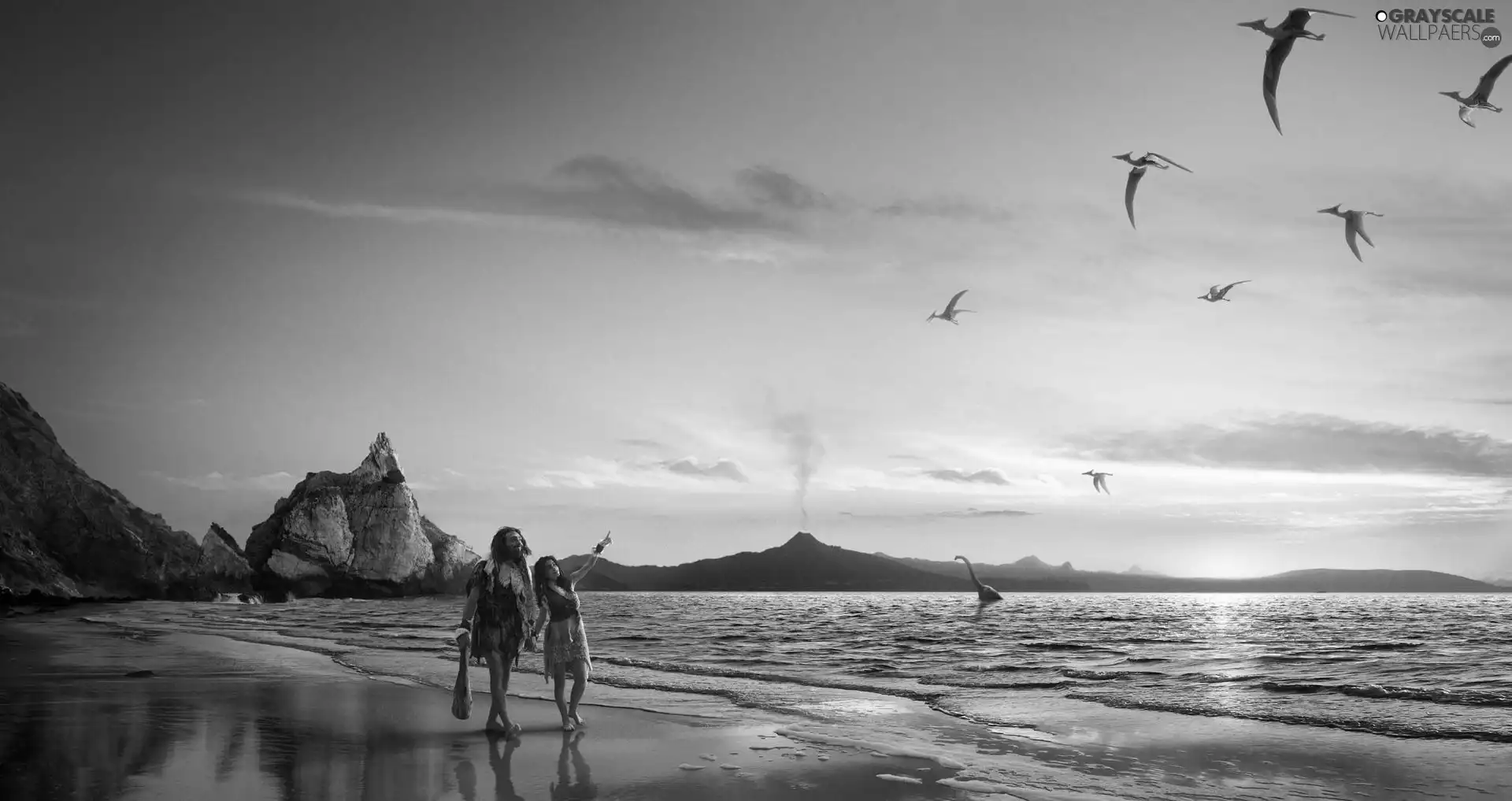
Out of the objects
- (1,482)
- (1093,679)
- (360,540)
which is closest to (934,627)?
(1093,679)

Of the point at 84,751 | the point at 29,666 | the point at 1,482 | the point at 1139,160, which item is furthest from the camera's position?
the point at 1,482

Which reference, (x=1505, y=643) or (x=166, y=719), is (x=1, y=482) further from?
(x=1505, y=643)

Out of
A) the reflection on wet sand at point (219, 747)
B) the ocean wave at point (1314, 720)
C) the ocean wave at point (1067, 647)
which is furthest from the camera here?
the ocean wave at point (1067, 647)

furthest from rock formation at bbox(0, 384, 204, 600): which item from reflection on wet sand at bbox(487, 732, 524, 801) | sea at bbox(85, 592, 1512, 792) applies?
reflection on wet sand at bbox(487, 732, 524, 801)

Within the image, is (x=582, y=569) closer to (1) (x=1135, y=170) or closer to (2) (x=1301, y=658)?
(1) (x=1135, y=170)

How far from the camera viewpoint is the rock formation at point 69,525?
282ft

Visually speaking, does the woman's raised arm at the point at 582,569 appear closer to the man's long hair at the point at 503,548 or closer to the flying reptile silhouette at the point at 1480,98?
the man's long hair at the point at 503,548

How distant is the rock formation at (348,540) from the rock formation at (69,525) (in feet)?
134

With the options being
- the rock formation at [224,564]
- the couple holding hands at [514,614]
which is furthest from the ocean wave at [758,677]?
the rock formation at [224,564]

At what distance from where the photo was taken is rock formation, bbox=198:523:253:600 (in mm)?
123750

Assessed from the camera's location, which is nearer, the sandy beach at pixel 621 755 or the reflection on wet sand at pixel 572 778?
the reflection on wet sand at pixel 572 778

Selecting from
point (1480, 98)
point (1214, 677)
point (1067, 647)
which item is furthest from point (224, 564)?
point (1480, 98)

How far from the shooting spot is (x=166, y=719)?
34.1 ft

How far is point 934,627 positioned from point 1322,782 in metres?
40.1
